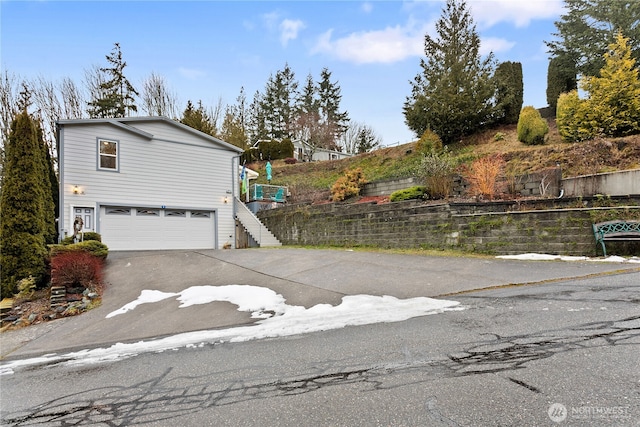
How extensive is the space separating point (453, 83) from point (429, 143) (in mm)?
3642

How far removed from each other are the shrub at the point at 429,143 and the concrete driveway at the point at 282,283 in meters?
10.1

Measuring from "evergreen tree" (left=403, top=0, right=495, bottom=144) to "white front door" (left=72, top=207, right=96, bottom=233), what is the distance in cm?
1700

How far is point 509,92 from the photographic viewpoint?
17.8 meters

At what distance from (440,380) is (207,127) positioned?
88.8 feet

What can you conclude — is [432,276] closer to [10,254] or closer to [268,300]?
[268,300]

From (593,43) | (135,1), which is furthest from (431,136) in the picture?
(135,1)

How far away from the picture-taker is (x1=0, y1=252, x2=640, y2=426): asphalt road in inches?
86.3

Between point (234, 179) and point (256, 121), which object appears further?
point (256, 121)

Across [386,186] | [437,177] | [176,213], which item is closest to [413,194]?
[437,177]

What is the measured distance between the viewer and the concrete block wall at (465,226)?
7387 millimetres

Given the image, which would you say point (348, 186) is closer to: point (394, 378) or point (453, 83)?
point (453, 83)

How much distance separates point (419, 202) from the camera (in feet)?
36.8

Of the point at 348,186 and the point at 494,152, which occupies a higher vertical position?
the point at 494,152

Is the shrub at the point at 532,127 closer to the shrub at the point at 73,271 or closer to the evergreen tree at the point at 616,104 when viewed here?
the evergreen tree at the point at 616,104
